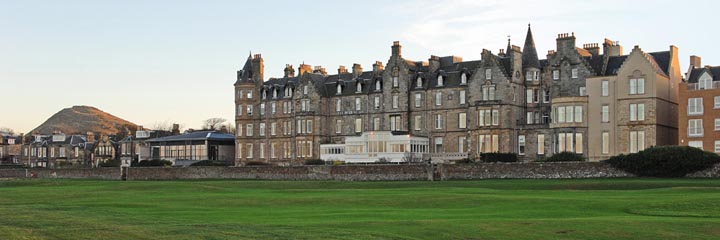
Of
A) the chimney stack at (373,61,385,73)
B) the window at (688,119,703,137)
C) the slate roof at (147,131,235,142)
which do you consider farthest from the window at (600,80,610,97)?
the slate roof at (147,131,235,142)

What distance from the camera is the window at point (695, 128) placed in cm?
6875

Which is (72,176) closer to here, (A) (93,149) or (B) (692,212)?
(A) (93,149)

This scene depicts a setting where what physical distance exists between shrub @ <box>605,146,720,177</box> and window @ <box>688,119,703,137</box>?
11716 mm

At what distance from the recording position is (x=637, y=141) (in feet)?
239

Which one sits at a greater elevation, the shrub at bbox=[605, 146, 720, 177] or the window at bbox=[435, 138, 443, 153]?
the window at bbox=[435, 138, 443, 153]

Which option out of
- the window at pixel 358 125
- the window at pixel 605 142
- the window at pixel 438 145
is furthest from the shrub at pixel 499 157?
the window at pixel 358 125

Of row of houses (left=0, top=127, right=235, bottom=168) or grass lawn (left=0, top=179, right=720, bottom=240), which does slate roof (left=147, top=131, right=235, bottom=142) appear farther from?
grass lawn (left=0, top=179, right=720, bottom=240)

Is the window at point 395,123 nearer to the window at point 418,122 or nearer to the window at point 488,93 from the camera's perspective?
the window at point 418,122

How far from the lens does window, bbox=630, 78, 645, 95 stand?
7238 centimetres

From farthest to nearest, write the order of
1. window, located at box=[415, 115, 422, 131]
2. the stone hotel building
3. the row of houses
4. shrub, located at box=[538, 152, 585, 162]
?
the row of houses < window, located at box=[415, 115, 422, 131] < the stone hotel building < shrub, located at box=[538, 152, 585, 162]

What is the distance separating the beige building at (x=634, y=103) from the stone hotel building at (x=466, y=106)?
82mm

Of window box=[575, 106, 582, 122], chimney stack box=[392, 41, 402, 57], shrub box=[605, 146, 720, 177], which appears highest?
chimney stack box=[392, 41, 402, 57]

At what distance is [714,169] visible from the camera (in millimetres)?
55750

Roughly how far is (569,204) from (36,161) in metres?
121
